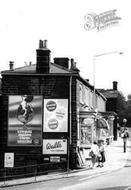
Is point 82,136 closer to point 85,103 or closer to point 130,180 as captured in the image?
point 85,103

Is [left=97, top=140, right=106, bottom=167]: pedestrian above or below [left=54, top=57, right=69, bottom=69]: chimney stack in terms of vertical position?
below

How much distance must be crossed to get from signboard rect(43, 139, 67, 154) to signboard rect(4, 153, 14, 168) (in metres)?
2.61

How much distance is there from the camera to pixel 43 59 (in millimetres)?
36281

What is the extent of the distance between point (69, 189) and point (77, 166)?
44.2 feet

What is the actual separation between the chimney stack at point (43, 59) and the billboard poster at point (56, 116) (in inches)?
102

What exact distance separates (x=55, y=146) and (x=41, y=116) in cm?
265

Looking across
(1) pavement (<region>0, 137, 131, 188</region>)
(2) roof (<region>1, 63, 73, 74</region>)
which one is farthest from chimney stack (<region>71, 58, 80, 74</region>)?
(1) pavement (<region>0, 137, 131, 188</region>)

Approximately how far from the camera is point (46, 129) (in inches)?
1411

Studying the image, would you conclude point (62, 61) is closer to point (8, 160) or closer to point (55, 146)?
point (55, 146)

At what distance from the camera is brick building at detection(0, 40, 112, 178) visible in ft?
116

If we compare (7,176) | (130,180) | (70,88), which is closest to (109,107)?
(70,88)

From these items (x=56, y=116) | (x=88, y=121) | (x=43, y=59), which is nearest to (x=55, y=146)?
(x=56, y=116)

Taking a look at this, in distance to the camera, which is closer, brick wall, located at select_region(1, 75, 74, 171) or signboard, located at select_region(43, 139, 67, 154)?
signboard, located at select_region(43, 139, 67, 154)

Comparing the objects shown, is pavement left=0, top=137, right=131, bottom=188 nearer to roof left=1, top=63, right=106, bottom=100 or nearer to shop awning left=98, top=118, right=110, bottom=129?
shop awning left=98, top=118, right=110, bottom=129
